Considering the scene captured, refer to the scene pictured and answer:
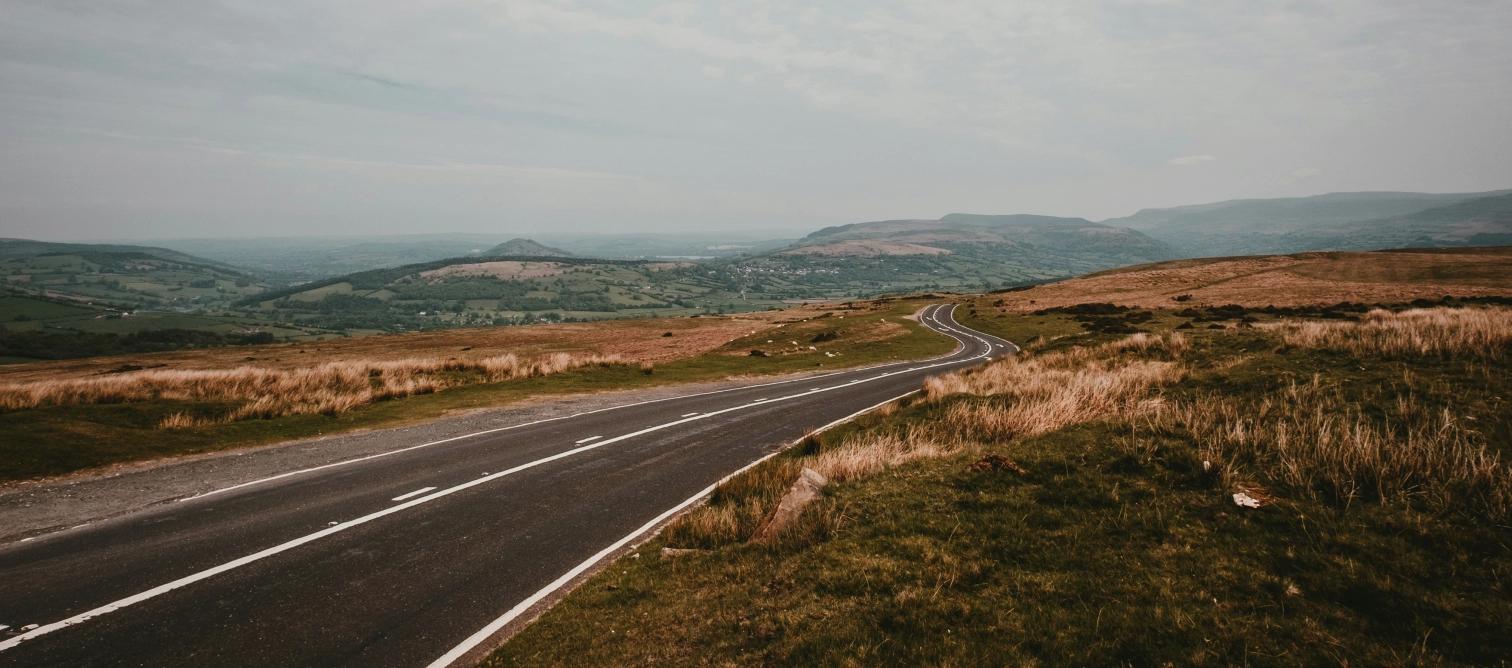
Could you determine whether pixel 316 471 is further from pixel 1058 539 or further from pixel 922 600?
pixel 1058 539

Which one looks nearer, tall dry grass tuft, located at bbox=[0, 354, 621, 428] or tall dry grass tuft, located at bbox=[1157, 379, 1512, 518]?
tall dry grass tuft, located at bbox=[1157, 379, 1512, 518]

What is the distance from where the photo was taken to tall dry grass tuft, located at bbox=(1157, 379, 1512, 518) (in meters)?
6.28

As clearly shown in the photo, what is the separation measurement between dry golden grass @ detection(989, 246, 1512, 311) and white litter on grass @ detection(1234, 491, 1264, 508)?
215 ft

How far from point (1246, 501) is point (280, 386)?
27585mm

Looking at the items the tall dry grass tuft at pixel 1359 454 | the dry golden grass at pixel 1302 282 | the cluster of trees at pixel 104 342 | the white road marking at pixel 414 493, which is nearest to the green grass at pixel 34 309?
the cluster of trees at pixel 104 342

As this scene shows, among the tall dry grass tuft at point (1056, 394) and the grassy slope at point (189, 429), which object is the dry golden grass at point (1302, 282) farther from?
the grassy slope at point (189, 429)

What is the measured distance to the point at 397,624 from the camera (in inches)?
259

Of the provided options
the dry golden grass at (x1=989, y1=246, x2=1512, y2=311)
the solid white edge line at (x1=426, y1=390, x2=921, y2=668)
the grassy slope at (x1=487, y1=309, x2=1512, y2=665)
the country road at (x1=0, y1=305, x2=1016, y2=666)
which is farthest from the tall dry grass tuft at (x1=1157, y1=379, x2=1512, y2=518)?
the dry golden grass at (x1=989, y1=246, x2=1512, y2=311)

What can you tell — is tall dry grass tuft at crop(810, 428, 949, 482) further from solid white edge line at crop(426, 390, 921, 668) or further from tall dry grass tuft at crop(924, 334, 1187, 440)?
solid white edge line at crop(426, 390, 921, 668)

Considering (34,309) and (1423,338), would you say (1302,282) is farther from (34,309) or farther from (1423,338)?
(34,309)

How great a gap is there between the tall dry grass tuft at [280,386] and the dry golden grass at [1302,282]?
69.8 metres

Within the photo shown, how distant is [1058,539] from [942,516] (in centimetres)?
147

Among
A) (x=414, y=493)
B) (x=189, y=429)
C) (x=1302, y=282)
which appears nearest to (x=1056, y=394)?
(x=414, y=493)

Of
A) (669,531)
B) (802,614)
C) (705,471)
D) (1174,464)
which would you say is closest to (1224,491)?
(1174,464)
